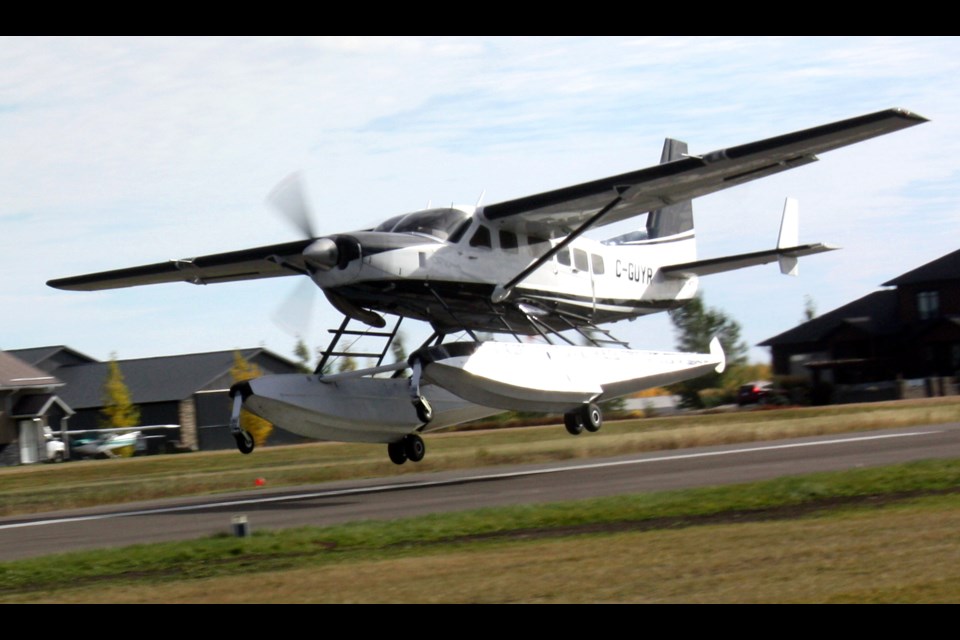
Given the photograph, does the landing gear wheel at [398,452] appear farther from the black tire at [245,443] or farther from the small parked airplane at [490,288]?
the black tire at [245,443]

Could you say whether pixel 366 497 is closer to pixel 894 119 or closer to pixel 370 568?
pixel 370 568

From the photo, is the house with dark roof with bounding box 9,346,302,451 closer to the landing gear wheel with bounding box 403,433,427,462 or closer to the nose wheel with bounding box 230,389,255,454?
the landing gear wheel with bounding box 403,433,427,462

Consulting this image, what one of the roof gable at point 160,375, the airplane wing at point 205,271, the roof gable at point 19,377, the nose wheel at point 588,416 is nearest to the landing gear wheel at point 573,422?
the nose wheel at point 588,416

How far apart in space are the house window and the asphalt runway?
132ft

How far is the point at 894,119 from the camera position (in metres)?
17.2

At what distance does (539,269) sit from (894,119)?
7.86m

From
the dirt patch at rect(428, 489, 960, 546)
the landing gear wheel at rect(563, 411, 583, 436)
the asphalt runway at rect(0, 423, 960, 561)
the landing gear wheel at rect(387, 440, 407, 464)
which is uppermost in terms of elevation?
the landing gear wheel at rect(563, 411, 583, 436)

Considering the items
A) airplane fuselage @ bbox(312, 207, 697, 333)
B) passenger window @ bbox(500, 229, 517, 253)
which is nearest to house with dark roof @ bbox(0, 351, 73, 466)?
airplane fuselage @ bbox(312, 207, 697, 333)

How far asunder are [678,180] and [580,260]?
392 centimetres

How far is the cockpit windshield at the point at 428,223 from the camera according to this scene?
21031 millimetres

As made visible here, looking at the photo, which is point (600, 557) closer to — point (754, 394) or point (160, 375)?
point (754, 394)

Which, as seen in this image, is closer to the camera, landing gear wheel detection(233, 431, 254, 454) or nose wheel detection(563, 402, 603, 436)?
landing gear wheel detection(233, 431, 254, 454)

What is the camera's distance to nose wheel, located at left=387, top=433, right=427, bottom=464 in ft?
77.9
